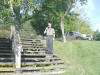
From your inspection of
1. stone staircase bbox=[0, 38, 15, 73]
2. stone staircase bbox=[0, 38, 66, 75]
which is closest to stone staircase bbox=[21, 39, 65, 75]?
stone staircase bbox=[0, 38, 66, 75]

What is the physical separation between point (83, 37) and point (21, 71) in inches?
859

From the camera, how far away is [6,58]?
9867 mm

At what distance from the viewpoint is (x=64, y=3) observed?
54.0 feet

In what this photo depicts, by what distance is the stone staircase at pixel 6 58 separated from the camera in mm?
8719

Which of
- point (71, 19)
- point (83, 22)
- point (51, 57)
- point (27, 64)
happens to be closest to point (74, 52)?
point (51, 57)

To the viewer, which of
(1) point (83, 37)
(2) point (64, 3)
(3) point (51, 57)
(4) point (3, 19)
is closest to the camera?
(4) point (3, 19)

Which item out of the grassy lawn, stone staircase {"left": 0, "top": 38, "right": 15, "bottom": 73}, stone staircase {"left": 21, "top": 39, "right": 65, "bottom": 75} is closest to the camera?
the grassy lawn

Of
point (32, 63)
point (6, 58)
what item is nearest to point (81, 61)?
point (32, 63)

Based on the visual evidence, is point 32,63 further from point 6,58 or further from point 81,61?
point 81,61

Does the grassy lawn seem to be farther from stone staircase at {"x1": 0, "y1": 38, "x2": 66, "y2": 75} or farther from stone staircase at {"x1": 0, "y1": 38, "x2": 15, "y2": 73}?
stone staircase at {"x1": 0, "y1": 38, "x2": 15, "y2": 73}

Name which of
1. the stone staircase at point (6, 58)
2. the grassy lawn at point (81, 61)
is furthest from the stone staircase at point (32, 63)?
the grassy lawn at point (81, 61)

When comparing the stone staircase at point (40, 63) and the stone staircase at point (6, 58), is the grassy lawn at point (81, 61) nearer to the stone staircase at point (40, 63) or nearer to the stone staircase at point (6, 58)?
the stone staircase at point (40, 63)

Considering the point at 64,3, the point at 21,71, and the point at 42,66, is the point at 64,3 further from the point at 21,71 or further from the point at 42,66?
the point at 21,71

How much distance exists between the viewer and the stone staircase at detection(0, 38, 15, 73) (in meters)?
8.72
